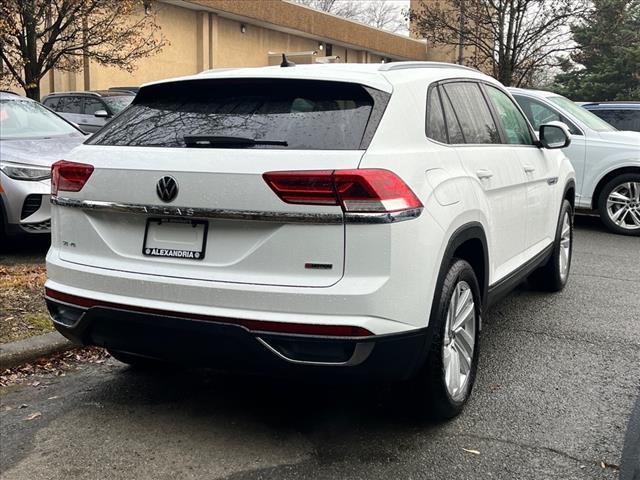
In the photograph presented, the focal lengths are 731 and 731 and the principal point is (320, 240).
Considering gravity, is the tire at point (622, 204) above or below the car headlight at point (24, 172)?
below

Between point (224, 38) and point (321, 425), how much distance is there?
84.7ft

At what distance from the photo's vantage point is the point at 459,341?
147 inches

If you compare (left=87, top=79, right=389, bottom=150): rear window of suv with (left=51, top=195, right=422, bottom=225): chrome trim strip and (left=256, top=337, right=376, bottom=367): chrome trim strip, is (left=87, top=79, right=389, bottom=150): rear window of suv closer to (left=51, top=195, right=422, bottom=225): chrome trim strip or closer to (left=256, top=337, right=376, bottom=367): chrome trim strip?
(left=51, top=195, right=422, bottom=225): chrome trim strip

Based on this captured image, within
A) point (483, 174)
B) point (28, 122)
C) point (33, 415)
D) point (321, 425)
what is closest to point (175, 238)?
point (321, 425)

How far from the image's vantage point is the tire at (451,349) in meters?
3.36

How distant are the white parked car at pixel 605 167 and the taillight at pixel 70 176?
26.2ft

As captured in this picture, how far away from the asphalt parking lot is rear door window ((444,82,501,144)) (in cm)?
141

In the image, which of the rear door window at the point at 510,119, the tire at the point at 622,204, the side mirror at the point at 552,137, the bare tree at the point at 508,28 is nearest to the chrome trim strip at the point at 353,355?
the rear door window at the point at 510,119

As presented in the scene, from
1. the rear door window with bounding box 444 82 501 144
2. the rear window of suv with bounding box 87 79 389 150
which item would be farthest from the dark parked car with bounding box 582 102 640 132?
the rear window of suv with bounding box 87 79 389 150

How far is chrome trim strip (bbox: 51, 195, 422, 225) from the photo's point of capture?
2961mm

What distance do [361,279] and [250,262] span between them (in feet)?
1.56

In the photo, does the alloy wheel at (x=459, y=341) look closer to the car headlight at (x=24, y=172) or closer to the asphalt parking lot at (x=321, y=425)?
the asphalt parking lot at (x=321, y=425)

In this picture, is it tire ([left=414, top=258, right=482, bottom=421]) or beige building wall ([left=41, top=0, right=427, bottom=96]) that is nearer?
tire ([left=414, top=258, right=482, bottom=421])

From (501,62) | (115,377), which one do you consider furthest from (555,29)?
(115,377)
